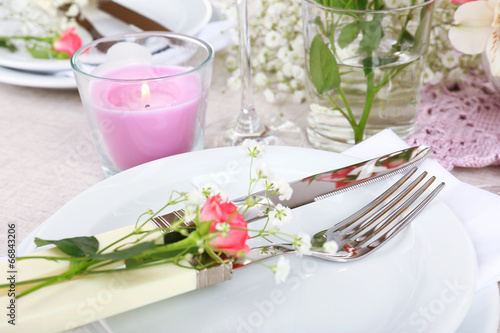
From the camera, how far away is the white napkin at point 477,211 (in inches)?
16.9

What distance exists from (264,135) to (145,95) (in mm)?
185

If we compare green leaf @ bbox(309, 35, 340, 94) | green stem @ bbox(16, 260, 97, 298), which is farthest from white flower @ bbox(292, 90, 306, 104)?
green stem @ bbox(16, 260, 97, 298)

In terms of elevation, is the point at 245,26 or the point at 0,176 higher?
the point at 245,26

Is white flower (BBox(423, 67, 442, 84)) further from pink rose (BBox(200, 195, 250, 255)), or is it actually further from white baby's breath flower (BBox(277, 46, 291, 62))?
pink rose (BBox(200, 195, 250, 255))

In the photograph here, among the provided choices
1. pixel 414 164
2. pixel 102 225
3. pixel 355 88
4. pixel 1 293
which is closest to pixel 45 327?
pixel 1 293

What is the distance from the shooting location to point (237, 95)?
816 millimetres

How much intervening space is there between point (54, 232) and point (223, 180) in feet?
0.54

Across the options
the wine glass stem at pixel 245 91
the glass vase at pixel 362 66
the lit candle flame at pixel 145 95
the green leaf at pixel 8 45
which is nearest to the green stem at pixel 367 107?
the glass vase at pixel 362 66

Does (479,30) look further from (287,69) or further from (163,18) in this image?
(163,18)

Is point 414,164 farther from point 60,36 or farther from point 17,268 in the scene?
point 60,36

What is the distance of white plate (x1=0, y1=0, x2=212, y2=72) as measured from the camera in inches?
32.1

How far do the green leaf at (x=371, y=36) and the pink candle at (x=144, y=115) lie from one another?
0.62ft

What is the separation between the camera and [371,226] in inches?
18.2

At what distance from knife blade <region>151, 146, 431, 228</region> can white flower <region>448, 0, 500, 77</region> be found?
15 centimetres
